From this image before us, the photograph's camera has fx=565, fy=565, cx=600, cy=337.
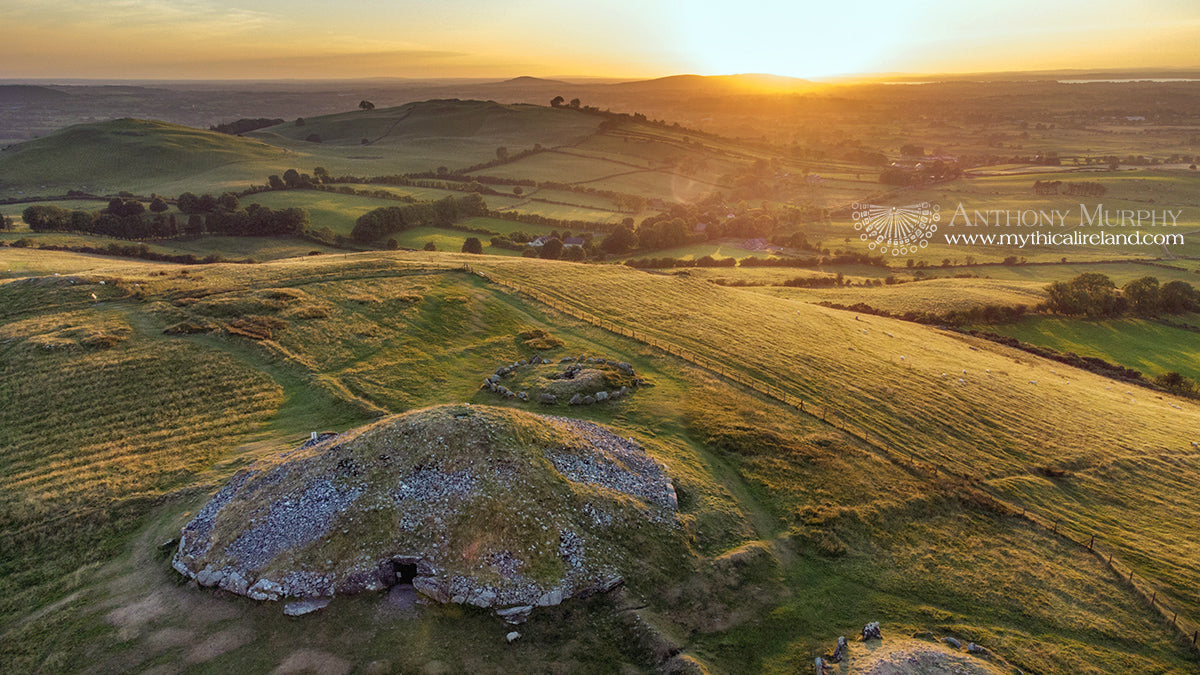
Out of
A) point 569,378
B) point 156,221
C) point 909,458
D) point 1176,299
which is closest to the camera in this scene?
point 909,458

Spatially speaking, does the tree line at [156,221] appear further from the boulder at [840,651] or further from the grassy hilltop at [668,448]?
the boulder at [840,651]

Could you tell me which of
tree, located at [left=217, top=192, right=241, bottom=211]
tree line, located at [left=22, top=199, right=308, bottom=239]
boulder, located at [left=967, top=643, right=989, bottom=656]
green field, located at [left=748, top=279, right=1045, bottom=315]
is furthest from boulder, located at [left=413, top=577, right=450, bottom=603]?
tree, located at [left=217, top=192, right=241, bottom=211]

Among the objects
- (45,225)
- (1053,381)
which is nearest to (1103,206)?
(1053,381)

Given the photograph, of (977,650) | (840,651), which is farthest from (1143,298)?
(840,651)

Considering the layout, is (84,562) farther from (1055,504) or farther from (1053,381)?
(1053,381)

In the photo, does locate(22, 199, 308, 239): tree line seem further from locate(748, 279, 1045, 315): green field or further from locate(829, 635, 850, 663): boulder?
locate(829, 635, 850, 663): boulder

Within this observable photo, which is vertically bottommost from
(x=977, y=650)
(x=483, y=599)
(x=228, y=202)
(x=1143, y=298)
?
(x=977, y=650)

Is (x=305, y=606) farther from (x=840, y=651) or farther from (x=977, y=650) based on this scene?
(x=977, y=650)

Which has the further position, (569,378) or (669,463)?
(569,378)
